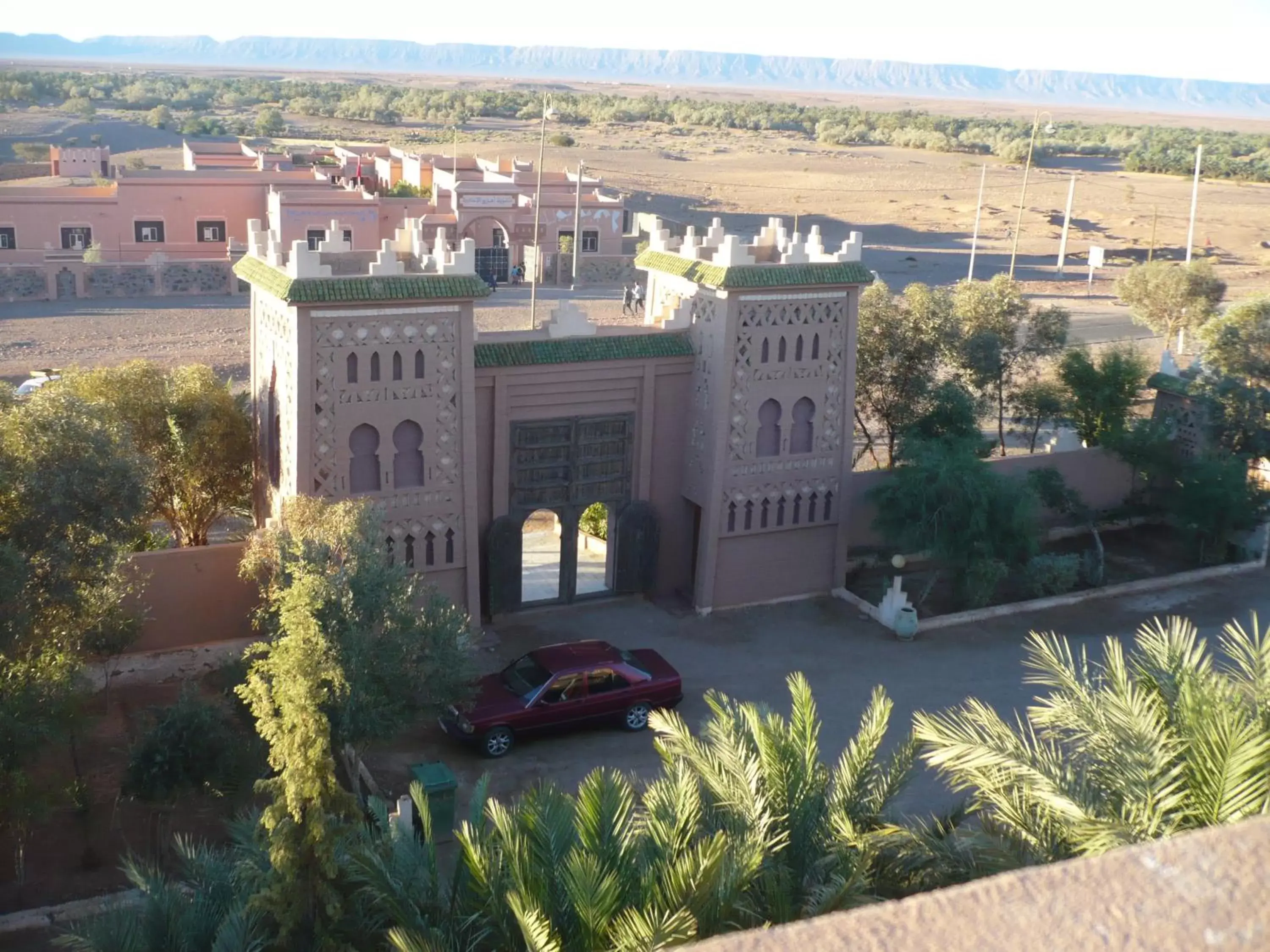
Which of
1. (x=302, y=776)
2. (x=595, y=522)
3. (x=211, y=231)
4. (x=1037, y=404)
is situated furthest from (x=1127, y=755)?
(x=211, y=231)

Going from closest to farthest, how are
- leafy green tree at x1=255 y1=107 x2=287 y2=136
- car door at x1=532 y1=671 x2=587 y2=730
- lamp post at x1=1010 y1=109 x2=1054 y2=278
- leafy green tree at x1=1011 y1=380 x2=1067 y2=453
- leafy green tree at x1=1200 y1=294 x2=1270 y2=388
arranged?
Answer: car door at x1=532 y1=671 x2=587 y2=730 → leafy green tree at x1=1200 y1=294 x2=1270 y2=388 → leafy green tree at x1=1011 y1=380 x2=1067 y2=453 → lamp post at x1=1010 y1=109 x2=1054 y2=278 → leafy green tree at x1=255 y1=107 x2=287 y2=136

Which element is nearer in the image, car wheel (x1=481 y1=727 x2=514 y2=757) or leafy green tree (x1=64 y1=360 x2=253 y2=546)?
car wheel (x1=481 y1=727 x2=514 y2=757)

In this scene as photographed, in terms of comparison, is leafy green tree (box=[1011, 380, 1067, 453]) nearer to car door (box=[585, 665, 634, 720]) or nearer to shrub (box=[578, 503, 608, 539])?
shrub (box=[578, 503, 608, 539])

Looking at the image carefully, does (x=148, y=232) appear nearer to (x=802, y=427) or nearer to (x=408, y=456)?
(x=408, y=456)

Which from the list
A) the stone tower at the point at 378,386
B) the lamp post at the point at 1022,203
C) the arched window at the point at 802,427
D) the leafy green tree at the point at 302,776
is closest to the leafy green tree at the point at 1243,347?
the arched window at the point at 802,427

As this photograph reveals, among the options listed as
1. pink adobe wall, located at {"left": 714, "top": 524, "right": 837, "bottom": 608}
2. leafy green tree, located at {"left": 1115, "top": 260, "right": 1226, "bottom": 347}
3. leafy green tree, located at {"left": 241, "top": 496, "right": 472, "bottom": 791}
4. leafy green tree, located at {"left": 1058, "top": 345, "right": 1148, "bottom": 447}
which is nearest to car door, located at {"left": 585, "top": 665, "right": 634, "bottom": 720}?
leafy green tree, located at {"left": 241, "top": 496, "right": 472, "bottom": 791}

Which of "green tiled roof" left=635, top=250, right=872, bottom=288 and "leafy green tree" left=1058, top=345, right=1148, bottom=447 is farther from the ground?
"green tiled roof" left=635, top=250, right=872, bottom=288

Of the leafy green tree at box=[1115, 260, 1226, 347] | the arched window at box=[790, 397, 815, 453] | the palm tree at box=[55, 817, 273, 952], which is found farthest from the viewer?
the leafy green tree at box=[1115, 260, 1226, 347]

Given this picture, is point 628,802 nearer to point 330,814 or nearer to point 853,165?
point 330,814
